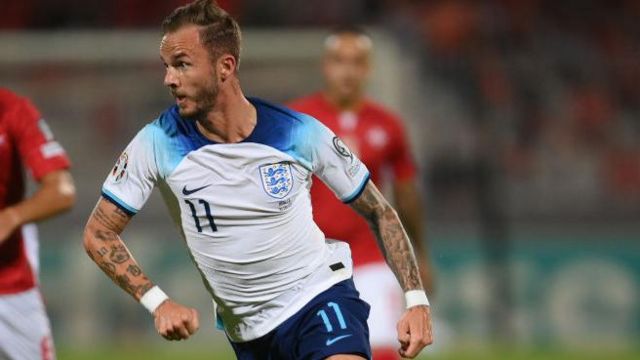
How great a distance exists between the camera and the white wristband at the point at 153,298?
4707mm

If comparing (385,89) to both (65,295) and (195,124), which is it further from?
(195,124)

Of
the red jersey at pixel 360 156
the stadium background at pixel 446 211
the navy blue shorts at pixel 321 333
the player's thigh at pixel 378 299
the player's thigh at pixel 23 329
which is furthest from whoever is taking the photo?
the stadium background at pixel 446 211

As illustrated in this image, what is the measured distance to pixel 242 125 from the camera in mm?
5004

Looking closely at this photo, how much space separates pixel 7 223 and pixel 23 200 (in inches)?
12.2

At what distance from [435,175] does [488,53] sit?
257 centimetres

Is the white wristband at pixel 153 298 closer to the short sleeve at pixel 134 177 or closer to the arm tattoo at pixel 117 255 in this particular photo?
the arm tattoo at pixel 117 255

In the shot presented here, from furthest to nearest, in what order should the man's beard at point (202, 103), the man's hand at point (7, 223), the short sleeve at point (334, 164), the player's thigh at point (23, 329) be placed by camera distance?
1. the player's thigh at point (23, 329)
2. the man's hand at point (7, 223)
3. the short sleeve at point (334, 164)
4. the man's beard at point (202, 103)

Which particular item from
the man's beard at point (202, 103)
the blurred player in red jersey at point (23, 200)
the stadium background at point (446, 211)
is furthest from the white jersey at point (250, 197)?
the stadium background at point (446, 211)

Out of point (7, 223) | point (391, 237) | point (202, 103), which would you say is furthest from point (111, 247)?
point (391, 237)

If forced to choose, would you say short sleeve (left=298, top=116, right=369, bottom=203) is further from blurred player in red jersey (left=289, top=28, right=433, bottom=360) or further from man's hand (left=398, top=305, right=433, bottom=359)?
blurred player in red jersey (left=289, top=28, right=433, bottom=360)

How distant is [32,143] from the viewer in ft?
19.0

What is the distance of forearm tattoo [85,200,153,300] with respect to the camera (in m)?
4.86

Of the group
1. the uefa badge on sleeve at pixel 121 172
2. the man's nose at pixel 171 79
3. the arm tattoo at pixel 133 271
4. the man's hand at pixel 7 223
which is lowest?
the arm tattoo at pixel 133 271

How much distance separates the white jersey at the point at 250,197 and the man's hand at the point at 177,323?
507 mm
